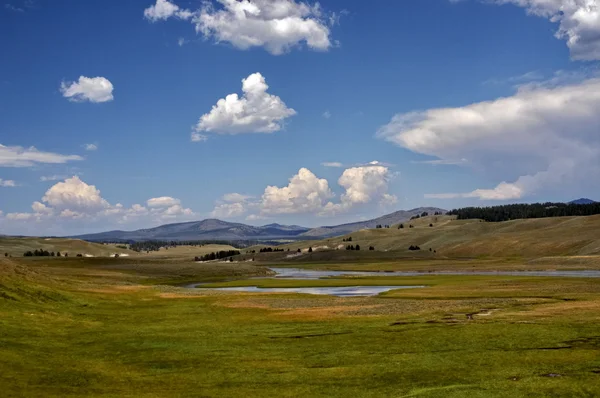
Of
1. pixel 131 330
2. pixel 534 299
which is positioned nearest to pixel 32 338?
pixel 131 330

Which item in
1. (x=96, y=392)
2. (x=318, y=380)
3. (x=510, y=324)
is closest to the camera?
(x=96, y=392)

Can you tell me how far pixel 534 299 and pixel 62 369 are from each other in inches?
2217

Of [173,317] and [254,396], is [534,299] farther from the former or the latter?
[254,396]

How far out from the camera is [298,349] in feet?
129

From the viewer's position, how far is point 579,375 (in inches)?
1098

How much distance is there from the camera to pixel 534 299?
71.5m

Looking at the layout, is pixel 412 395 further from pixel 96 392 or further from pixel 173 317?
pixel 173 317

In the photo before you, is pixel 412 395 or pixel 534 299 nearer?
Answer: pixel 412 395

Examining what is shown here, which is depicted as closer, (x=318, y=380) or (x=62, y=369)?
(x=318, y=380)

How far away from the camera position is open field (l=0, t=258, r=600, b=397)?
2795 cm

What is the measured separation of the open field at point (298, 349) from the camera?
28.0 m

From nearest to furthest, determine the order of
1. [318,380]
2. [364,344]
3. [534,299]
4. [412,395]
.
→ 1. [412,395]
2. [318,380]
3. [364,344]
4. [534,299]

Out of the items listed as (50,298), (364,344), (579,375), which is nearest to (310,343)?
(364,344)

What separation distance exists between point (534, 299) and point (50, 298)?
55375 millimetres
